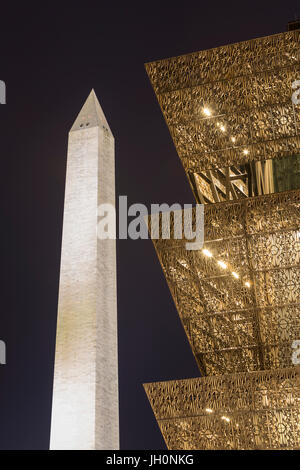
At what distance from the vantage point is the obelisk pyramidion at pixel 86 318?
10516mm

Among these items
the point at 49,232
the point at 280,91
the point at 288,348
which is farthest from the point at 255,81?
the point at 49,232

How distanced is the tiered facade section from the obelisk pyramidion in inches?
161

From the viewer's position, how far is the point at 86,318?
11.1 meters

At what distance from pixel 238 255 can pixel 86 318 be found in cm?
621

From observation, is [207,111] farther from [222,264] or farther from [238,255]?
[222,264]

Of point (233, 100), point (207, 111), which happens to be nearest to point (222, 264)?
point (207, 111)

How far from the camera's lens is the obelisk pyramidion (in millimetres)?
10516

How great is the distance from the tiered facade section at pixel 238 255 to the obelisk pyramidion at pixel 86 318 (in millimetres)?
4098

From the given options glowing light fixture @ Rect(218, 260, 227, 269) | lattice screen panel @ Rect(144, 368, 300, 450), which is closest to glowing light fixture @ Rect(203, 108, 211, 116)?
glowing light fixture @ Rect(218, 260, 227, 269)

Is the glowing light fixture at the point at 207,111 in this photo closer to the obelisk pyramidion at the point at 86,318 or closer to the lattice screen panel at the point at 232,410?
the obelisk pyramidion at the point at 86,318

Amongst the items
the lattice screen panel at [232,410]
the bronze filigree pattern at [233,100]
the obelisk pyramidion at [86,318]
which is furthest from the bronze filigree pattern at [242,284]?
the obelisk pyramidion at [86,318]

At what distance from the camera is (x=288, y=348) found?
56.3 feet

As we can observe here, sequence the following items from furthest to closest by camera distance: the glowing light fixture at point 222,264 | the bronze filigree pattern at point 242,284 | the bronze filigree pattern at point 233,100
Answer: the glowing light fixture at point 222,264, the bronze filigree pattern at point 233,100, the bronze filigree pattern at point 242,284
